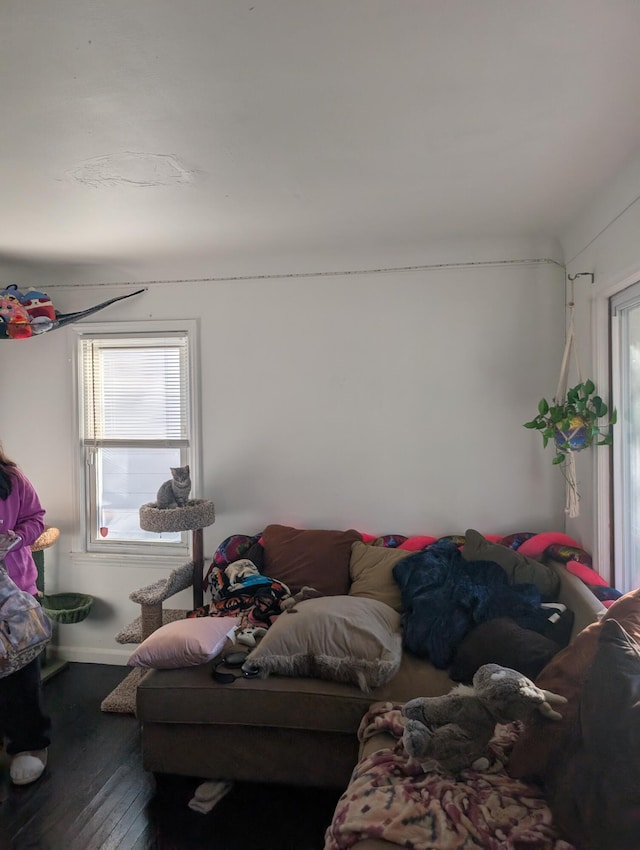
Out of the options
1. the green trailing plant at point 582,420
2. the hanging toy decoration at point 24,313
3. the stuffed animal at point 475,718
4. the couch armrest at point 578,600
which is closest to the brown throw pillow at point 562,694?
the stuffed animal at point 475,718

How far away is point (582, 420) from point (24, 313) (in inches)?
125

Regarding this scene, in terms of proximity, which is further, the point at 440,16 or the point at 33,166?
the point at 33,166

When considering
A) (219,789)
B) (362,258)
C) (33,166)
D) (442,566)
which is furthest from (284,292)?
(219,789)

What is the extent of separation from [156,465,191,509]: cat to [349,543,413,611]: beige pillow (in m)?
1.01

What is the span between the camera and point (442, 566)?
2.67 meters

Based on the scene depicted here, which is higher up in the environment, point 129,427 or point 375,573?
point 129,427

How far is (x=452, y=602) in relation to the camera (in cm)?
244

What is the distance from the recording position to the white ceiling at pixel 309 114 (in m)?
1.29

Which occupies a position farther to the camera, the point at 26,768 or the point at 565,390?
the point at 565,390

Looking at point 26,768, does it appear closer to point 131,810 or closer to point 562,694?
point 131,810

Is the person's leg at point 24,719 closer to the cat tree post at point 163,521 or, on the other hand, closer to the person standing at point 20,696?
the person standing at point 20,696

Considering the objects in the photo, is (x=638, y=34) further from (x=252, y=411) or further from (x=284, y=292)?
(x=252, y=411)

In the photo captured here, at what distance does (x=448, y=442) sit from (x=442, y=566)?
799mm

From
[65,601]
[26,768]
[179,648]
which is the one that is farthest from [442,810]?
[65,601]
